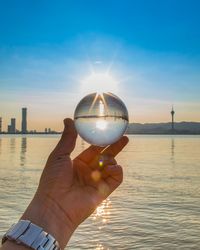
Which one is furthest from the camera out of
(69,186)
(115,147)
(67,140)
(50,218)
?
(115,147)

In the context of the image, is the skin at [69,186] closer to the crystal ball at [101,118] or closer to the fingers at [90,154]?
the fingers at [90,154]

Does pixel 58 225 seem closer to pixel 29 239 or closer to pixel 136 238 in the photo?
pixel 29 239

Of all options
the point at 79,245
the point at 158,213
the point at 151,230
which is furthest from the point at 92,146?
the point at 158,213

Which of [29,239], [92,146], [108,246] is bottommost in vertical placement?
[108,246]

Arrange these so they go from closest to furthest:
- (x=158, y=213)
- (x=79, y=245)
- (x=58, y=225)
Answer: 1. (x=58, y=225)
2. (x=79, y=245)
3. (x=158, y=213)

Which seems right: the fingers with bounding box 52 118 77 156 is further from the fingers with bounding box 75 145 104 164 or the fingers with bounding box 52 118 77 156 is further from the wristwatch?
the wristwatch

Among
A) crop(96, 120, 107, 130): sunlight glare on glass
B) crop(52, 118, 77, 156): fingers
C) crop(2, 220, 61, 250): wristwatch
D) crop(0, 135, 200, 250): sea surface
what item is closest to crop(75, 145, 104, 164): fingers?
crop(52, 118, 77, 156): fingers

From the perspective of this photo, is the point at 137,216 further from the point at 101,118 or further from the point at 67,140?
the point at 101,118

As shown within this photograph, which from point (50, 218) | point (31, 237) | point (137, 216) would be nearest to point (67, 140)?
point (50, 218)
